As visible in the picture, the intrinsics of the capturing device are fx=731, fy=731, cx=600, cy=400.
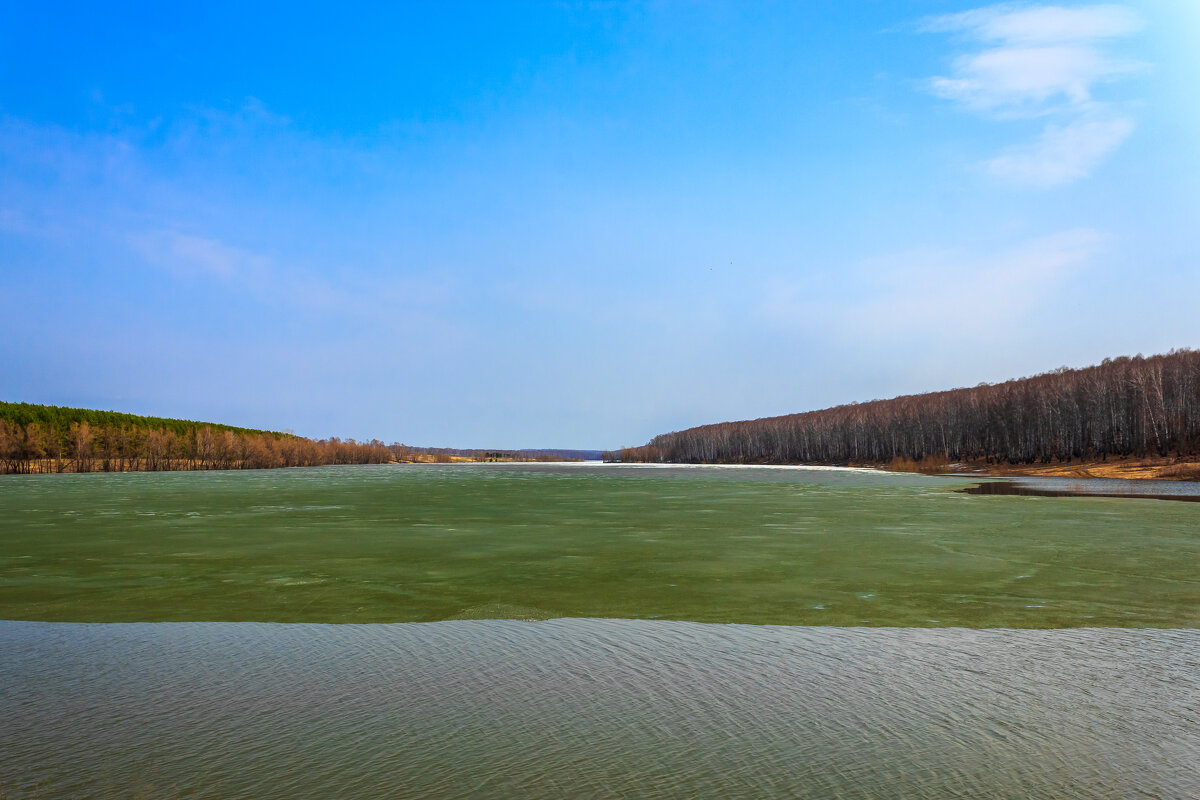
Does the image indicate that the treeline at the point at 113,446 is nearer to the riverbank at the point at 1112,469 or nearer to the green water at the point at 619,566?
the green water at the point at 619,566

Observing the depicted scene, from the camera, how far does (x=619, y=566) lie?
1150 centimetres

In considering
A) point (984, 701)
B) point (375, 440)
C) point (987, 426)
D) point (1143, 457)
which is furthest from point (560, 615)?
point (375, 440)

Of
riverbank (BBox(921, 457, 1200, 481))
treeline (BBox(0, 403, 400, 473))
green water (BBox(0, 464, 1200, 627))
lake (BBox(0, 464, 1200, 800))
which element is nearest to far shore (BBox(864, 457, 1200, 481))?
riverbank (BBox(921, 457, 1200, 481))

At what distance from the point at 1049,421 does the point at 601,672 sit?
80309mm

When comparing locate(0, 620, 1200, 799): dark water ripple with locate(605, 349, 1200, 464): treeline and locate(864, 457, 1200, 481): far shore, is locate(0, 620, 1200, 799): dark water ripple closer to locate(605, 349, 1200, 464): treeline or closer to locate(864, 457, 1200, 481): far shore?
locate(864, 457, 1200, 481): far shore

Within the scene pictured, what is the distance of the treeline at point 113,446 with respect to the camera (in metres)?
78.2

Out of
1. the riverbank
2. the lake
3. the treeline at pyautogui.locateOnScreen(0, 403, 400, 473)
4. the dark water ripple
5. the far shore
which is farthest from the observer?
the treeline at pyautogui.locateOnScreen(0, 403, 400, 473)

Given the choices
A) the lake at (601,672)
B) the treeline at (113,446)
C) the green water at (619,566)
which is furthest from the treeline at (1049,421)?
the treeline at (113,446)

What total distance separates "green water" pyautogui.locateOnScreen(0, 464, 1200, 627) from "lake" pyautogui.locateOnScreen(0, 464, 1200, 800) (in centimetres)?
9

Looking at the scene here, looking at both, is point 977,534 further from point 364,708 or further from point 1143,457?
point 1143,457

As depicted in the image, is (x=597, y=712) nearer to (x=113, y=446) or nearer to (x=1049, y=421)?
(x=1049, y=421)

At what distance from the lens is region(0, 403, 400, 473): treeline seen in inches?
3081

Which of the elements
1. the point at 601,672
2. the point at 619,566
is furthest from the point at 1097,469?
the point at 601,672

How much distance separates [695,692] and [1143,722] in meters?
2.90
